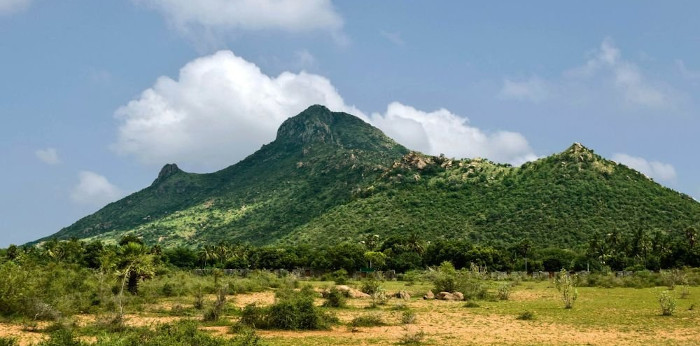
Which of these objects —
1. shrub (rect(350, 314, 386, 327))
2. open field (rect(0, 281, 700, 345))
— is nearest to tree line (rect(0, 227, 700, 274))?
open field (rect(0, 281, 700, 345))

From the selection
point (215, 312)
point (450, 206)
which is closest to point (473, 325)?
point (215, 312)

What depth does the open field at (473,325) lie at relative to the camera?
995 inches

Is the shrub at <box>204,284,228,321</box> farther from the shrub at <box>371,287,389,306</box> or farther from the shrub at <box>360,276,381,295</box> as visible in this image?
the shrub at <box>360,276,381,295</box>

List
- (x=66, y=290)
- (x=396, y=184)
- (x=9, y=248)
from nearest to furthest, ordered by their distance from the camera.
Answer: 1. (x=66, y=290)
2. (x=9, y=248)
3. (x=396, y=184)

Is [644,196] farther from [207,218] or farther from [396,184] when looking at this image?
[207,218]

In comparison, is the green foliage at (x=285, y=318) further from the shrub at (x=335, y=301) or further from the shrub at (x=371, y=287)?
the shrub at (x=371, y=287)

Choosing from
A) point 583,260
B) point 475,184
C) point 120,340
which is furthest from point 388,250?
point 120,340

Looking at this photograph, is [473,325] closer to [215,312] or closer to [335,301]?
[335,301]

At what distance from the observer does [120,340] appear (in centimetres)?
1728

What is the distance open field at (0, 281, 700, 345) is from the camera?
25.3m

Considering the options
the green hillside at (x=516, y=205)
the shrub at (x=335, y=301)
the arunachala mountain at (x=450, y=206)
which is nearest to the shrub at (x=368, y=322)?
the shrub at (x=335, y=301)

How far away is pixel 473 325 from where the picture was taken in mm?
30875

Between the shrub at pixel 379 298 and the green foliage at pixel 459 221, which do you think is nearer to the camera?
the shrub at pixel 379 298

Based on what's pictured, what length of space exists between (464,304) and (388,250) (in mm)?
53960
